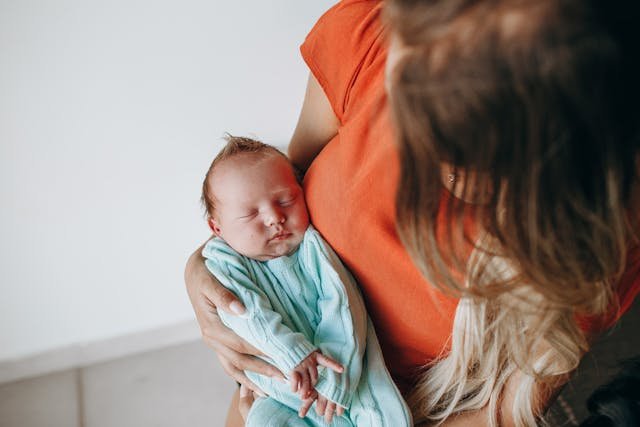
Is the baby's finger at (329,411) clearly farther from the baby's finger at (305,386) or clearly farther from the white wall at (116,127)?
the white wall at (116,127)

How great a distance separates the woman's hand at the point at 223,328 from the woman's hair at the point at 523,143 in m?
0.31

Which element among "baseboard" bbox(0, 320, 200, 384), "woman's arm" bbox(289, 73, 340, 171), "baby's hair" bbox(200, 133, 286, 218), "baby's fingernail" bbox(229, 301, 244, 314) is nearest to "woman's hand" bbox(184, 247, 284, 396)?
"baby's fingernail" bbox(229, 301, 244, 314)

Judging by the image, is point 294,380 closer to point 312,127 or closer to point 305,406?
point 305,406

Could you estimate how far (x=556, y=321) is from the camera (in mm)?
609

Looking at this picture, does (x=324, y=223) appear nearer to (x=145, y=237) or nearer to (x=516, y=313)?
(x=516, y=313)

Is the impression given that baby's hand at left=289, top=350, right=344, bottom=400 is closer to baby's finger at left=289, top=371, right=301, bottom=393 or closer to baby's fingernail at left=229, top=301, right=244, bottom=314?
baby's finger at left=289, top=371, right=301, bottom=393

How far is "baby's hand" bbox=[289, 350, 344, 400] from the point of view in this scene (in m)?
0.73

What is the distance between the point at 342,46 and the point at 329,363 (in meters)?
0.43

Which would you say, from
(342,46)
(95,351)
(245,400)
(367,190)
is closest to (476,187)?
(367,190)

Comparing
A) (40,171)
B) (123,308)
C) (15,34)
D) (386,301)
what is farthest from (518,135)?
(123,308)

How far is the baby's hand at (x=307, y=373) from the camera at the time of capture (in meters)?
0.73

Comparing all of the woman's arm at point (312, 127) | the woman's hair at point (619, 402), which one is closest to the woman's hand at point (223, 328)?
the woman's arm at point (312, 127)

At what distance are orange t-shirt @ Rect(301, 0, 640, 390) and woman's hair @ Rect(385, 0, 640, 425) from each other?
0.30ft

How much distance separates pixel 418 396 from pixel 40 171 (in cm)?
78
